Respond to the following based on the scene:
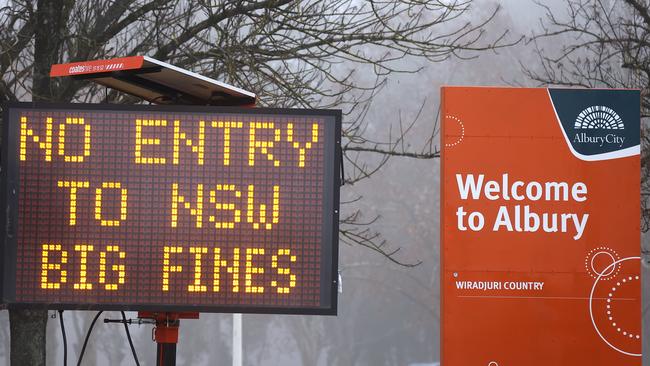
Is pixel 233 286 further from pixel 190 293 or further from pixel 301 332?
pixel 301 332

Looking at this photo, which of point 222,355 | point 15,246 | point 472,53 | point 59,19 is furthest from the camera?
point 222,355

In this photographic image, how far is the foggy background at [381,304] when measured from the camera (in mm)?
31953

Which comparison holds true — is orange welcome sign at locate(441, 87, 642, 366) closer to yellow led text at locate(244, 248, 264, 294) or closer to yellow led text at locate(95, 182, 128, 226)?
yellow led text at locate(244, 248, 264, 294)

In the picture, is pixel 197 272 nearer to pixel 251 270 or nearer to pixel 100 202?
pixel 251 270

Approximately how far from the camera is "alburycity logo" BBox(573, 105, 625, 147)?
28.0ft

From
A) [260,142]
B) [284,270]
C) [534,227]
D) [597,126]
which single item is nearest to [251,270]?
[284,270]

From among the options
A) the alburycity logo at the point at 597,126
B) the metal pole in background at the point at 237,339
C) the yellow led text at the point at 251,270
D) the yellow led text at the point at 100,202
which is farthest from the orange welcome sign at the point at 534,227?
the metal pole in background at the point at 237,339

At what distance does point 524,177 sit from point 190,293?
12.9 feet

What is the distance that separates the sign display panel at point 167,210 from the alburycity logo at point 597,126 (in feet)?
12.4

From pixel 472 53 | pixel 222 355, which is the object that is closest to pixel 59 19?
pixel 472 53

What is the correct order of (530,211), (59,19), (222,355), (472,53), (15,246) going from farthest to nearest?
1. (222,355)
2. (472,53)
3. (59,19)
4. (530,211)
5. (15,246)

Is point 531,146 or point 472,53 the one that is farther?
point 472,53

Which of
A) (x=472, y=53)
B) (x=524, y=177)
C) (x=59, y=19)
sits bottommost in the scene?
(x=524, y=177)

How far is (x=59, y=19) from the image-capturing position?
10047mm
